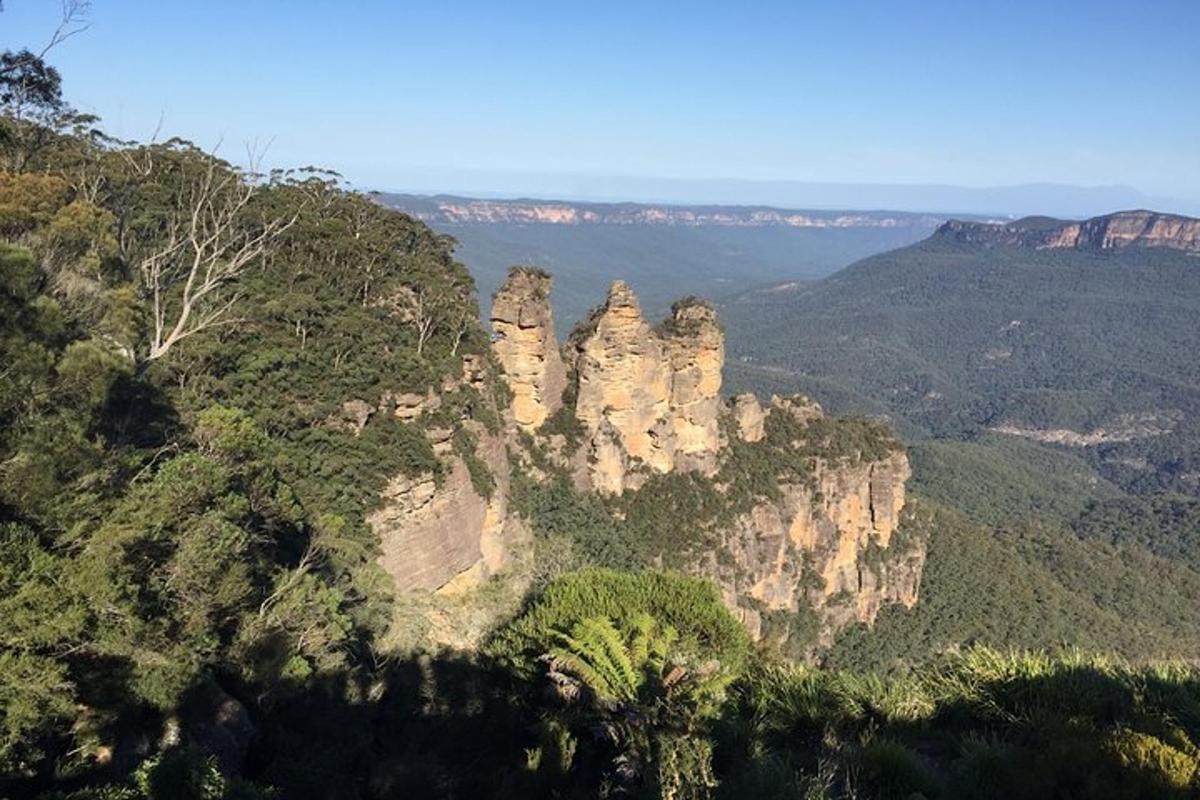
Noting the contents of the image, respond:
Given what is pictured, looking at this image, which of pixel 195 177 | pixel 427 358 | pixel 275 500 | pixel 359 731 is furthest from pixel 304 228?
pixel 359 731

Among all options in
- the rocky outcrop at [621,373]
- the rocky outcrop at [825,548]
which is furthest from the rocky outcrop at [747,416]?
the rocky outcrop at [621,373]

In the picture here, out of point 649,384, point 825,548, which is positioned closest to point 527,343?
point 649,384

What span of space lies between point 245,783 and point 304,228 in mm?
31758

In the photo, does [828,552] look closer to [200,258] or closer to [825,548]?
[825,548]

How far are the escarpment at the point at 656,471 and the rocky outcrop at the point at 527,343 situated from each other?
0.09 m

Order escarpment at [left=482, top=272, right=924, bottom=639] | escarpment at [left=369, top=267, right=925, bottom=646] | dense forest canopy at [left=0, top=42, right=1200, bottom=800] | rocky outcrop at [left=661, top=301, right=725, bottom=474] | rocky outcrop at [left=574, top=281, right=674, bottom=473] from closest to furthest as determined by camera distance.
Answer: dense forest canopy at [left=0, top=42, right=1200, bottom=800], escarpment at [left=369, top=267, right=925, bottom=646], rocky outcrop at [left=574, top=281, right=674, bottom=473], escarpment at [left=482, top=272, right=924, bottom=639], rocky outcrop at [left=661, top=301, right=725, bottom=474]

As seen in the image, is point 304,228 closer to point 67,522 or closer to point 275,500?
point 275,500

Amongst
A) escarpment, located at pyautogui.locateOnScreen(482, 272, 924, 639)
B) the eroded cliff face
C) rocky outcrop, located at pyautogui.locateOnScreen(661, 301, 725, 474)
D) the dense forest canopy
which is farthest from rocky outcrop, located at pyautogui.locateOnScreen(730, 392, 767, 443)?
the dense forest canopy

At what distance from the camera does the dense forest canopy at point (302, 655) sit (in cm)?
962

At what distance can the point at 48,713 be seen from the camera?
1042 cm

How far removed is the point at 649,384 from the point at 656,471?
5525mm

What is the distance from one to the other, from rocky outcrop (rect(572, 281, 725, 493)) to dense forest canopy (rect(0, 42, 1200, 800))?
16560 millimetres

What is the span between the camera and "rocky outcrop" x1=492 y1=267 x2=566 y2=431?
39.8 metres

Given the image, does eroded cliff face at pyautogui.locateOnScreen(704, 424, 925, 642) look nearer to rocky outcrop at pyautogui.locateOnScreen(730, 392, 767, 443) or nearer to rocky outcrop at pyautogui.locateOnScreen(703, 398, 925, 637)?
rocky outcrop at pyautogui.locateOnScreen(703, 398, 925, 637)
